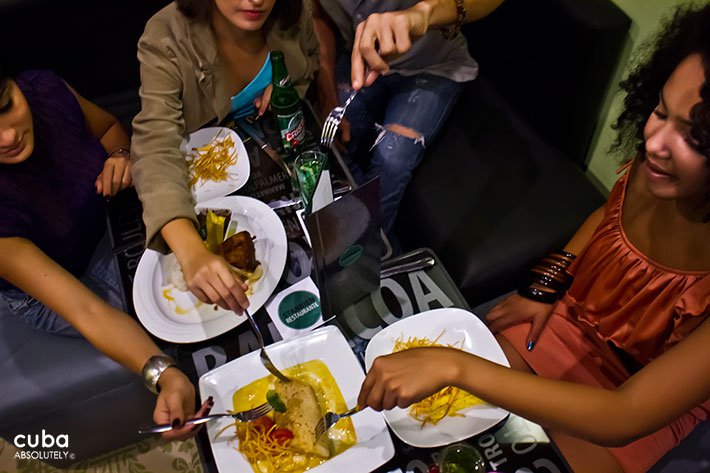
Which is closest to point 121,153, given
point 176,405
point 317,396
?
point 176,405

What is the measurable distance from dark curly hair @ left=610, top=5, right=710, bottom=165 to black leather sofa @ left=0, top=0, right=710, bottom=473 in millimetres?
272

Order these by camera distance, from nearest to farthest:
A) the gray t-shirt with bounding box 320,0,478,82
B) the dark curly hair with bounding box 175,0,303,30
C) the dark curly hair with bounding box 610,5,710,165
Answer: the dark curly hair with bounding box 610,5,710,165
the dark curly hair with bounding box 175,0,303,30
the gray t-shirt with bounding box 320,0,478,82

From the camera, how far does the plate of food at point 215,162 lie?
4.64 feet

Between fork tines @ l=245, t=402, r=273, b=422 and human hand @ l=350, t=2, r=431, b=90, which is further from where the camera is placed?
human hand @ l=350, t=2, r=431, b=90

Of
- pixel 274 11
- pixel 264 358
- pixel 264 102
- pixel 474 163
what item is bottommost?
pixel 264 358

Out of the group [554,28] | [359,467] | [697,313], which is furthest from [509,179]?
[359,467]

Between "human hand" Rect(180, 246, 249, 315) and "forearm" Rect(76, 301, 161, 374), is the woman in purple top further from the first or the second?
"human hand" Rect(180, 246, 249, 315)

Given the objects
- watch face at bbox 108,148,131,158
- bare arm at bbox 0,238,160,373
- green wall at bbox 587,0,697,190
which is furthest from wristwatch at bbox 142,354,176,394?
green wall at bbox 587,0,697,190

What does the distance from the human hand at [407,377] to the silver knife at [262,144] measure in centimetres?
67

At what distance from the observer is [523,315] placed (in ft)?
4.68

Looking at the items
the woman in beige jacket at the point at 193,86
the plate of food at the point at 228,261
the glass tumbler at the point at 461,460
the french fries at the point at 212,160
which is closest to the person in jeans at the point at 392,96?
the woman in beige jacket at the point at 193,86

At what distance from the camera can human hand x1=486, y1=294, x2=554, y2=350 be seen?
142cm

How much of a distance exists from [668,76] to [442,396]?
819 millimetres

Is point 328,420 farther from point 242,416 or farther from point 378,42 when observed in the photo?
point 378,42
